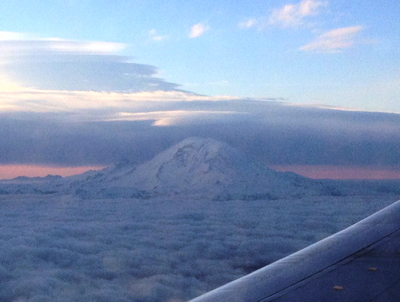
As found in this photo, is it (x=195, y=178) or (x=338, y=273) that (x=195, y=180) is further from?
(x=338, y=273)

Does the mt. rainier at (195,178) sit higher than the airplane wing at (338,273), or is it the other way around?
the airplane wing at (338,273)

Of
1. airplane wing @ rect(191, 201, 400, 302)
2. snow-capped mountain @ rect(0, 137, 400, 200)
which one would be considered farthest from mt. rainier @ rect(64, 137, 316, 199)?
airplane wing @ rect(191, 201, 400, 302)

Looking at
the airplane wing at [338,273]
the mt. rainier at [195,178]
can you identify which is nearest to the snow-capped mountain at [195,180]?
the mt. rainier at [195,178]

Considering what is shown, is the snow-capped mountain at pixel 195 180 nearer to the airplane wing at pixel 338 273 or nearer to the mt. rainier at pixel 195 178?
the mt. rainier at pixel 195 178

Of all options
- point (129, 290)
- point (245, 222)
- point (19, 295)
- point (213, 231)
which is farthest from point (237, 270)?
point (245, 222)

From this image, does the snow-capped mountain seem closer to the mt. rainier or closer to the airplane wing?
the mt. rainier
